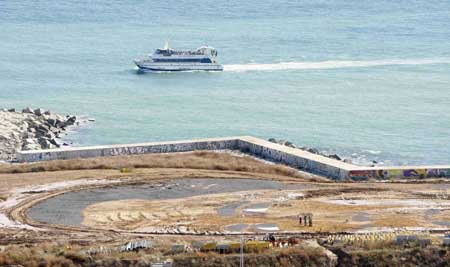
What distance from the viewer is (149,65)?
4995 inches

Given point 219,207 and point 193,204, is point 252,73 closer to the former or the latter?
point 193,204

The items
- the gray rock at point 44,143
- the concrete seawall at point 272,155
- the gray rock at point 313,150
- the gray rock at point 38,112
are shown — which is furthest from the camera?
the gray rock at point 38,112

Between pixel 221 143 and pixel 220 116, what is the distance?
83.3 feet

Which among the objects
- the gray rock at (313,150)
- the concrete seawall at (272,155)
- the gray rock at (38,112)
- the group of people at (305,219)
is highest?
the gray rock at (38,112)

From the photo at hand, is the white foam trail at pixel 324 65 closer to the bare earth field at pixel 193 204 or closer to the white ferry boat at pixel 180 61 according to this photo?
the white ferry boat at pixel 180 61

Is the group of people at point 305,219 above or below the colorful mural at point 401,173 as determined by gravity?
below

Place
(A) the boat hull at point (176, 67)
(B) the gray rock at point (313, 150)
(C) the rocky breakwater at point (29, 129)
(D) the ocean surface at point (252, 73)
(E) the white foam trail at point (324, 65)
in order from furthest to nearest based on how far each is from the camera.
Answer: (E) the white foam trail at point (324, 65) → (A) the boat hull at point (176, 67) → (D) the ocean surface at point (252, 73) → (C) the rocky breakwater at point (29, 129) → (B) the gray rock at point (313, 150)

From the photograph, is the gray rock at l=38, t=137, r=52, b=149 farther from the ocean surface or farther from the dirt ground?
the dirt ground

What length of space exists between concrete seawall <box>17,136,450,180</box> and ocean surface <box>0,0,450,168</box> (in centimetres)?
1125

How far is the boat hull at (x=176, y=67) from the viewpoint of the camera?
127 meters

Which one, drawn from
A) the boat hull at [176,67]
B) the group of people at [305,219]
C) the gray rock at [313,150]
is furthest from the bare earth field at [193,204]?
the boat hull at [176,67]

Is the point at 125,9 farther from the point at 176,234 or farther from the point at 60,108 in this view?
the point at 176,234

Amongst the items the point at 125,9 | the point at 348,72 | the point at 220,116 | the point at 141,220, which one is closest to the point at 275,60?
the point at 348,72

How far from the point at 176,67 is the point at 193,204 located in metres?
68.4
